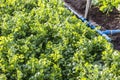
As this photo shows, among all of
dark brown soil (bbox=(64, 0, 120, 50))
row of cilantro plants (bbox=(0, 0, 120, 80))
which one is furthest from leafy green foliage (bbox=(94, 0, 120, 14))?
row of cilantro plants (bbox=(0, 0, 120, 80))

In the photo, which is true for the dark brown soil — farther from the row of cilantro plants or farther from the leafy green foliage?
the row of cilantro plants

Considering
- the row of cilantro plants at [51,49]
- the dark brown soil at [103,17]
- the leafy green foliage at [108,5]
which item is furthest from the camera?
the dark brown soil at [103,17]

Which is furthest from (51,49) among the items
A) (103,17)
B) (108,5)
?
(103,17)

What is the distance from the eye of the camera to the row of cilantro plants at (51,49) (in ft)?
13.5

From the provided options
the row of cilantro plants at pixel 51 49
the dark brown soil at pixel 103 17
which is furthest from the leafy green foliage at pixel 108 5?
the row of cilantro plants at pixel 51 49

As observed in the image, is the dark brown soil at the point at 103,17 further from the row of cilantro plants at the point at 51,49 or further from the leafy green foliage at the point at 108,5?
the row of cilantro plants at the point at 51,49

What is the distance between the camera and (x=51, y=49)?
4.58 m

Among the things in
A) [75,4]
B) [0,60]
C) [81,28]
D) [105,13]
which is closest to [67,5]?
[75,4]

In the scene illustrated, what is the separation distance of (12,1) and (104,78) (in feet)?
8.84

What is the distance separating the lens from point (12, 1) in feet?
19.4

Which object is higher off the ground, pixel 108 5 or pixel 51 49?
pixel 108 5

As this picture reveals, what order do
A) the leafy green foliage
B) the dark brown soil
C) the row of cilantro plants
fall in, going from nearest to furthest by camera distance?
1. the row of cilantro plants
2. the leafy green foliage
3. the dark brown soil

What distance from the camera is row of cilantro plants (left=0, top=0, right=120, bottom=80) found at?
4.11m

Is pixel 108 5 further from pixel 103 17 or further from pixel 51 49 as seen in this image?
pixel 51 49
